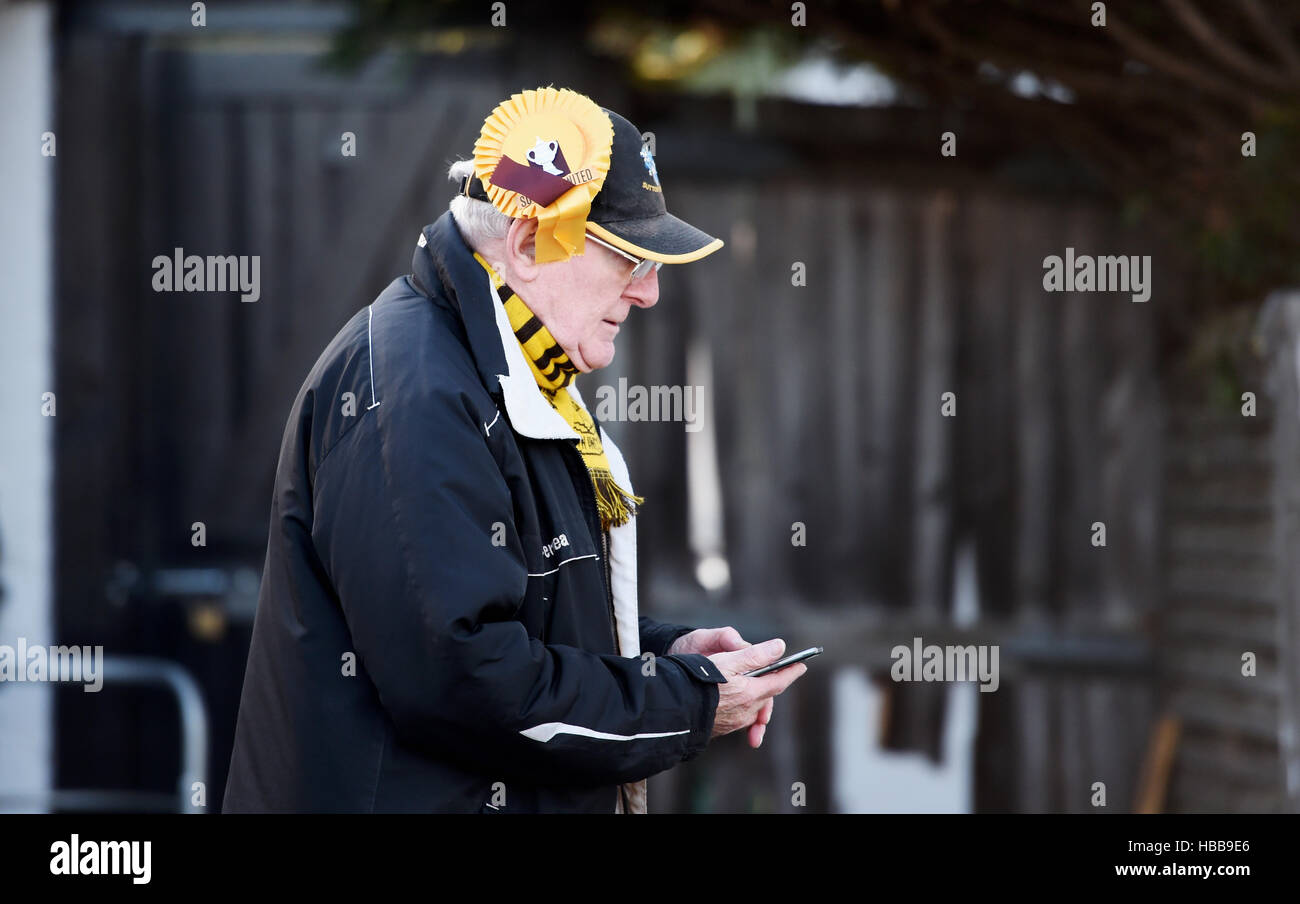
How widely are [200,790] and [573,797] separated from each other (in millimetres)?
2539

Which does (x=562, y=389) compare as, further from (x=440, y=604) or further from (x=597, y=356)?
(x=440, y=604)

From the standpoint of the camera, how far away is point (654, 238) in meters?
1.99

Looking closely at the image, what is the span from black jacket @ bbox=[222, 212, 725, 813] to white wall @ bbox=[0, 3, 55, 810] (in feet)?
9.25

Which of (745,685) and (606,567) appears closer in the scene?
(745,685)

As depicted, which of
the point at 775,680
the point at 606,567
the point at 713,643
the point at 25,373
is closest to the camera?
the point at 775,680

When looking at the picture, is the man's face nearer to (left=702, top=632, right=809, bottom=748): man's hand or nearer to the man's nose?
the man's nose

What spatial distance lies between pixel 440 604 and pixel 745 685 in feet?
1.76

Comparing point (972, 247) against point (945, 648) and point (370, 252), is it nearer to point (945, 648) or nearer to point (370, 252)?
point (945, 648)

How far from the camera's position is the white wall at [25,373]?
437cm

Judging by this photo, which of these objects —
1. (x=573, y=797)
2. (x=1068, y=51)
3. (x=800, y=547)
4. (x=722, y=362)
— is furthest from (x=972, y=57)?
(x=573, y=797)

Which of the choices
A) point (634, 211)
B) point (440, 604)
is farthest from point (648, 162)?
point (440, 604)

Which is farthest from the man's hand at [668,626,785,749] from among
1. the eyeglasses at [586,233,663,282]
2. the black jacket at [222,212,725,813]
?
the eyeglasses at [586,233,663,282]

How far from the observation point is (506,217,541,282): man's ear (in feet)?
6.44

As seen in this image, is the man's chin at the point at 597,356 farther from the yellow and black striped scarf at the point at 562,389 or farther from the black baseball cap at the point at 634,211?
the black baseball cap at the point at 634,211
